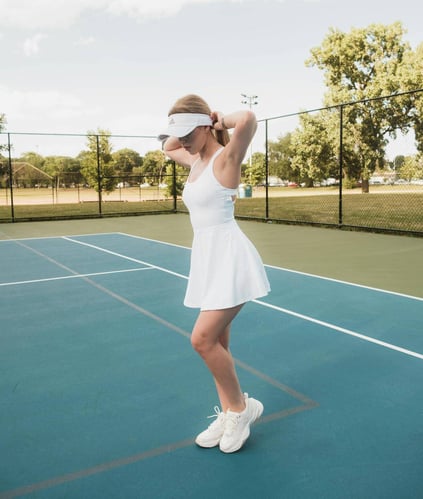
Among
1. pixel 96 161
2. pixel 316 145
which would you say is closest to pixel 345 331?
pixel 96 161

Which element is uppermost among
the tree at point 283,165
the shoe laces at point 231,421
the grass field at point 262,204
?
the tree at point 283,165

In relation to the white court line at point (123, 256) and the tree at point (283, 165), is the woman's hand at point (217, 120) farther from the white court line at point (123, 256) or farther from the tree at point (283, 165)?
the tree at point (283, 165)

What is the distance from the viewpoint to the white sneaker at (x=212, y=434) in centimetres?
259

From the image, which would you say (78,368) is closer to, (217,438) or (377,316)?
(217,438)

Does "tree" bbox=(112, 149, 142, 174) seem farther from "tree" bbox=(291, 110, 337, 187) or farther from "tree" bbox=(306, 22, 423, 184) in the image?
"tree" bbox=(306, 22, 423, 184)

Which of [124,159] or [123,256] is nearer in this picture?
[123,256]

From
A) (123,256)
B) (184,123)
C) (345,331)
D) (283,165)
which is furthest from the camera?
(283,165)

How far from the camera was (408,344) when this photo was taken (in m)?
4.04

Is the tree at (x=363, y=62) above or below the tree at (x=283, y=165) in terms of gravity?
above

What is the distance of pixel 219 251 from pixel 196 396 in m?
1.19

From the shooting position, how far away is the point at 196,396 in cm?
318

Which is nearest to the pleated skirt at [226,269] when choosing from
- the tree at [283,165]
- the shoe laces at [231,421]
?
the shoe laces at [231,421]

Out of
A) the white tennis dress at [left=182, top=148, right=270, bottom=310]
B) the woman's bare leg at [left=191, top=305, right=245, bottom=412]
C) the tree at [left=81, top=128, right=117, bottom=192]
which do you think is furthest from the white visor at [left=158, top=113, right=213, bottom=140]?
the tree at [left=81, top=128, right=117, bottom=192]

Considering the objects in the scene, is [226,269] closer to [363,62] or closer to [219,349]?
[219,349]
